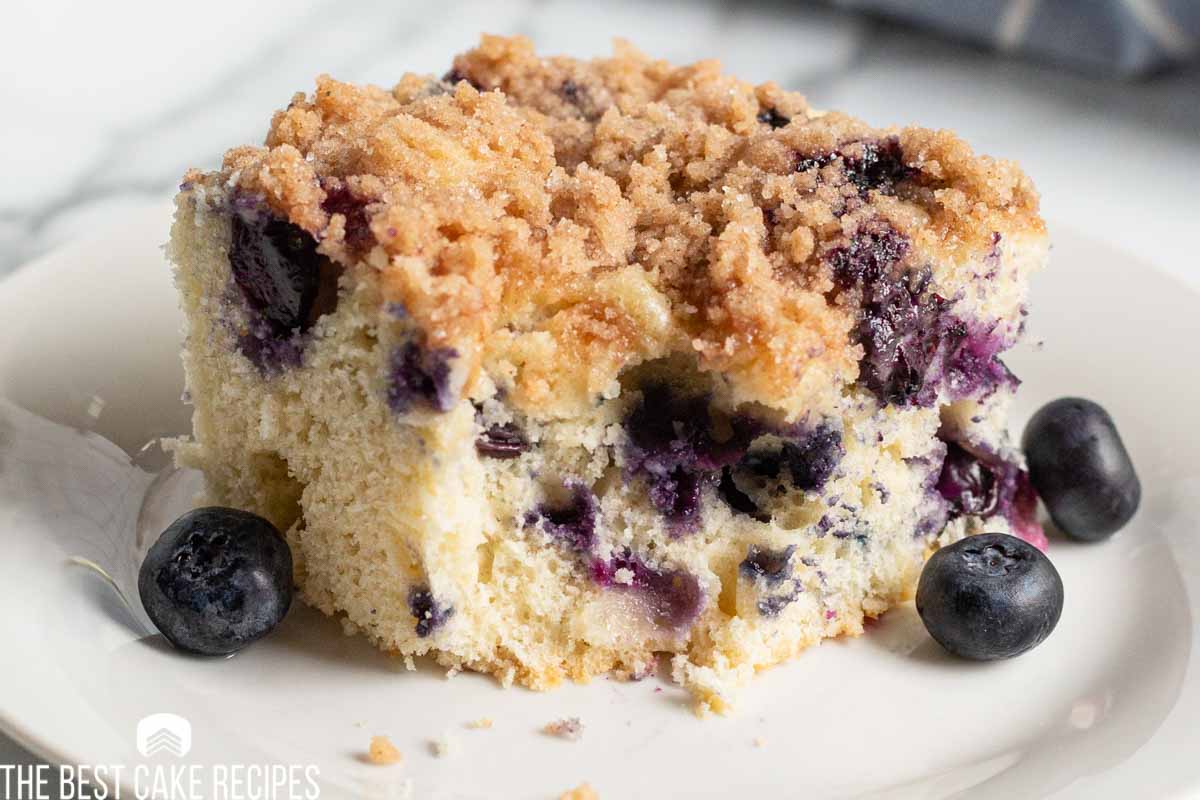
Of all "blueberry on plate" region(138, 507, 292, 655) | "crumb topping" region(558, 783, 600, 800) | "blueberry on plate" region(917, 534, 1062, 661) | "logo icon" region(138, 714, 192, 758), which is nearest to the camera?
"logo icon" region(138, 714, 192, 758)

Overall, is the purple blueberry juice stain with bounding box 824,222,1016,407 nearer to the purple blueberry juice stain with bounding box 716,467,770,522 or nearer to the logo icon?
the purple blueberry juice stain with bounding box 716,467,770,522

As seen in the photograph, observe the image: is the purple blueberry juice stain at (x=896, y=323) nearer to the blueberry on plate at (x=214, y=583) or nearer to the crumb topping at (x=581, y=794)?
the crumb topping at (x=581, y=794)

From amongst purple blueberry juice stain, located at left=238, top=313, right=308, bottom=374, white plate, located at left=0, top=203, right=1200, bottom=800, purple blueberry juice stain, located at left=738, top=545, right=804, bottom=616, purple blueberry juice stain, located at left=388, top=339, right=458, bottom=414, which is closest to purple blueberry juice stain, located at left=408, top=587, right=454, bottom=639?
white plate, located at left=0, top=203, right=1200, bottom=800

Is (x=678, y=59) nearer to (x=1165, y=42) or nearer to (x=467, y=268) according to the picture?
(x=1165, y=42)

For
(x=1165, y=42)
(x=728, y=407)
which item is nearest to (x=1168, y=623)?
(x=728, y=407)

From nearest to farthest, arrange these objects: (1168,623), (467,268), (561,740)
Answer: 1. (467,268)
2. (561,740)
3. (1168,623)

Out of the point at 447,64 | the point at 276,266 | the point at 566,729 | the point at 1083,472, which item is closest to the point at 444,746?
the point at 566,729
